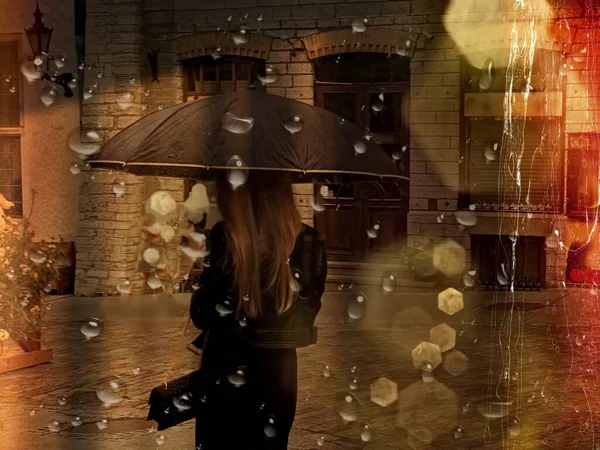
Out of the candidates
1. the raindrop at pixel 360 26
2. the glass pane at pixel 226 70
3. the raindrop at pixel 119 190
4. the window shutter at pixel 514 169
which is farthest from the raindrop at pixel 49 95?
the window shutter at pixel 514 169

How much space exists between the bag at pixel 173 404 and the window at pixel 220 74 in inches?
485

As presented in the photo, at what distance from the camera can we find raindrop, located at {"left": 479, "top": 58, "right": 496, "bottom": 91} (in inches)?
611

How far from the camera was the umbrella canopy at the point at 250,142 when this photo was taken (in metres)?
4.76

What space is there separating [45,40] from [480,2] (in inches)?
263

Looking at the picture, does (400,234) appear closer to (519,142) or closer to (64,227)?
(519,142)

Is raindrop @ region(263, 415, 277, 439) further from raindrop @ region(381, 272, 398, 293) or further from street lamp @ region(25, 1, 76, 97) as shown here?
street lamp @ region(25, 1, 76, 97)

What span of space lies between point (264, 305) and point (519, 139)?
39.4 feet

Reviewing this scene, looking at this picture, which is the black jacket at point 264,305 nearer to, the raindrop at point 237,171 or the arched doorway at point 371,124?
the raindrop at point 237,171

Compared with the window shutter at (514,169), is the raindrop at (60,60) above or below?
above

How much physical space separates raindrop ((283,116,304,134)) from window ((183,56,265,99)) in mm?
11565

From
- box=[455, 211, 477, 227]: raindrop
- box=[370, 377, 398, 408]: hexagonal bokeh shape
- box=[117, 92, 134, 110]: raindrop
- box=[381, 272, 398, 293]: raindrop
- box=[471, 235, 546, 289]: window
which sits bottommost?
box=[370, 377, 398, 408]: hexagonal bokeh shape

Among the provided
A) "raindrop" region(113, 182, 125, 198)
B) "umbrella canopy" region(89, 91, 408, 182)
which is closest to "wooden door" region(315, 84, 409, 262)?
"raindrop" region(113, 182, 125, 198)

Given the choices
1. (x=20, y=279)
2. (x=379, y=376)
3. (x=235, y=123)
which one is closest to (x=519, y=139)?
(x=379, y=376)

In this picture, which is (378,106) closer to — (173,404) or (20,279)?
(20,279)
